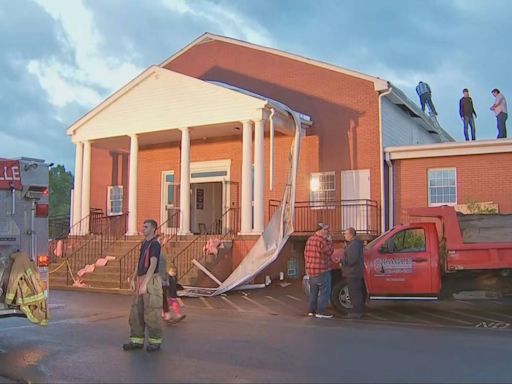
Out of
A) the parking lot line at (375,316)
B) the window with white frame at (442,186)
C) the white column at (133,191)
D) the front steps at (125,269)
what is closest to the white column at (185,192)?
the front steps at (125,269)

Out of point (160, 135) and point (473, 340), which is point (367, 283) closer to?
Answer: point (473, 340)

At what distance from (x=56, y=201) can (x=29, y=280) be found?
6619 cm

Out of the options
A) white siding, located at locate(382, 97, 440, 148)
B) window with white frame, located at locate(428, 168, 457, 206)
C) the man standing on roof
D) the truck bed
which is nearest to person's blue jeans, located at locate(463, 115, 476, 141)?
white siding, located at locate(382, 97, 440, 148)

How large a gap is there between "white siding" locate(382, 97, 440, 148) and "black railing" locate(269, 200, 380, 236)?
84.5 inches

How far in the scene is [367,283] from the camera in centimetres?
1190

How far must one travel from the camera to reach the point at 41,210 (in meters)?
8.47

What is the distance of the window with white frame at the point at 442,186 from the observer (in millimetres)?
18328

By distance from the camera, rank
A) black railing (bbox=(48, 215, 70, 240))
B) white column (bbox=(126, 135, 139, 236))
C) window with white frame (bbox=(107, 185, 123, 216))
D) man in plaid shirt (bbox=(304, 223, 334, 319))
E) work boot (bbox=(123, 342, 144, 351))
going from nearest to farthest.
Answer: work boot (bbox=(123, 342, 144, 351))
man in plaid shirt (bbox=(304, 223, 334, 319))
white column (bbox=(126, 135, 139, 236))
window with white frame (bbox=(107, 185, 123, 216))
black railing (bbox=(48, 215, 70, 240))

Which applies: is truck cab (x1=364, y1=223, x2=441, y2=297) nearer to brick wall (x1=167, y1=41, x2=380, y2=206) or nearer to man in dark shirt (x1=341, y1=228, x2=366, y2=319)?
man in dark shirt (x1=341, y1=228, x2=366, y2=319)

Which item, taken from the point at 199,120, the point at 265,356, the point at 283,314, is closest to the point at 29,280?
the point at 265,356

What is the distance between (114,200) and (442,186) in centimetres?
1254

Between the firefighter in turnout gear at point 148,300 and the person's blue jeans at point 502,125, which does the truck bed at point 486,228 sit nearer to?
the firefighter in turnout gear at point 148,300

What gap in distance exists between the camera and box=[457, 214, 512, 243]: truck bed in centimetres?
1135

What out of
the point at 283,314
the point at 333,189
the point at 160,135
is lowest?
the point at 283,314
